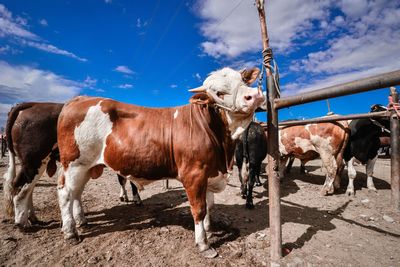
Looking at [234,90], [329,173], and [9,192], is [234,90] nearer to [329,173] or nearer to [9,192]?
[9,192]

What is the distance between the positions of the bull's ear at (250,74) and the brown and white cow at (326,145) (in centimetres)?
425

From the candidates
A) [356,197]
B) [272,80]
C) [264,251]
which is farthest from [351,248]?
[356,197]

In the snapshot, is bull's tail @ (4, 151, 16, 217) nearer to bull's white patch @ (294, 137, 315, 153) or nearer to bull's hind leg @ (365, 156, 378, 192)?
bull's white patch @ (294, 137, 315, 153)

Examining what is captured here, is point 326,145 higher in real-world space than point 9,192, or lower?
higher

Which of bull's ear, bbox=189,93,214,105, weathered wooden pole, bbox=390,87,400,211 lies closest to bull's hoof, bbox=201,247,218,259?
bull's ear, bbox=189,93,214,105

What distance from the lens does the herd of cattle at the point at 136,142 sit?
9.85 ft

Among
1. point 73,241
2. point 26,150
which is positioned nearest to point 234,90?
point 73,241

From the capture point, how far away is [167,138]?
317 cm

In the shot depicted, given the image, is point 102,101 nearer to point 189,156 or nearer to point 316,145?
point 189,156

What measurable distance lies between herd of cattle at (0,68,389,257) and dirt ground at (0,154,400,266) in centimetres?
33

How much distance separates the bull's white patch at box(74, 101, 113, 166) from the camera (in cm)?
333

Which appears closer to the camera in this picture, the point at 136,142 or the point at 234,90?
the point at 234,90

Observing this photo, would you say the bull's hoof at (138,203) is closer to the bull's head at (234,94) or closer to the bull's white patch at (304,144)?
the bull's head at (234,94)

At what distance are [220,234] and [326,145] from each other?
4325 millimetres
